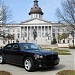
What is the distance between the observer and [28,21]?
115 m

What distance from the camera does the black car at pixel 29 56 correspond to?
10305 mm

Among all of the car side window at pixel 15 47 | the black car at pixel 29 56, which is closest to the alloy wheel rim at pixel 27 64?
the black car at pixel 29 56

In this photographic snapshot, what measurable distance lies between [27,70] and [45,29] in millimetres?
105390

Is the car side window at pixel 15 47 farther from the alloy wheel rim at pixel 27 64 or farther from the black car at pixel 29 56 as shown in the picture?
the alloy wheel rim at pixel 27 64

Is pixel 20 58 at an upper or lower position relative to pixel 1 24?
lower

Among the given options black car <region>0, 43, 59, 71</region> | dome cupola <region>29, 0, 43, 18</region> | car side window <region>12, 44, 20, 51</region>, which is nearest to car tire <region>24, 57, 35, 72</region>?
black car <region>0, 43, 59, 71</region>

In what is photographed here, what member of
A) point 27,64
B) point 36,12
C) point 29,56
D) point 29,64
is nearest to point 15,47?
point 29,56

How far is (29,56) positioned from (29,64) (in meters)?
0.41

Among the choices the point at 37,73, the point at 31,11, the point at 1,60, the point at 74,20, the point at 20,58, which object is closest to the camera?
the point at 37,73

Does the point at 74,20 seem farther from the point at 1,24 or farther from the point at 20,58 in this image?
the point at 20,58

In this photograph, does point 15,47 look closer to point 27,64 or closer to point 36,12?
point 27,64

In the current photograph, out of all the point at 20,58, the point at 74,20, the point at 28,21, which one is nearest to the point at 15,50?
the point at 20,58

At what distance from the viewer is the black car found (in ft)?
33.8

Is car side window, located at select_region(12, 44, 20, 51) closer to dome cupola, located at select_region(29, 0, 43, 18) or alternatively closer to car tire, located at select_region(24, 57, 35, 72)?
car tire, located at select_region(24, 57, 35, 72)
